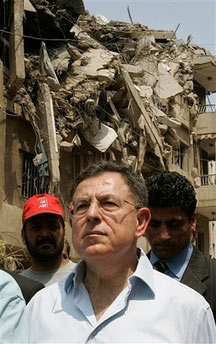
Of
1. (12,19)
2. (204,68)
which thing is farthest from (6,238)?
(204,68)

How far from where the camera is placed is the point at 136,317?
2178 millimetres

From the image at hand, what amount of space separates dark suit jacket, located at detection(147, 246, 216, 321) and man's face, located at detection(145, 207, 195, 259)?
11 centimetres

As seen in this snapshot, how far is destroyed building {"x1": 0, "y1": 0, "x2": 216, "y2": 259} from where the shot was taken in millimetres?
12852

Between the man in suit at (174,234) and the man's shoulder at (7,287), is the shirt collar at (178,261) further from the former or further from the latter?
the man's shoulder at (7,287)

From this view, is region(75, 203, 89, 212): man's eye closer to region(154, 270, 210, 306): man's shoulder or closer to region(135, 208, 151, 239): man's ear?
region(135, 208, 151, 239): man's ear

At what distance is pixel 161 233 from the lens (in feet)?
10.3

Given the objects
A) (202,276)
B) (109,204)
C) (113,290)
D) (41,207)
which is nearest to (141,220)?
(109,204)

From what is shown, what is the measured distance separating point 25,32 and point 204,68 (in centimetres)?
1495

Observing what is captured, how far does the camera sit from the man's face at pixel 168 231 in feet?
10.3

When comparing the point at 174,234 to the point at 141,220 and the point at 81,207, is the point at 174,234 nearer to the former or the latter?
the point at 141,220

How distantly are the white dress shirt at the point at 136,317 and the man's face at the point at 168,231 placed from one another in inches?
30.0

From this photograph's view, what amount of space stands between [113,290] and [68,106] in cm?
1228

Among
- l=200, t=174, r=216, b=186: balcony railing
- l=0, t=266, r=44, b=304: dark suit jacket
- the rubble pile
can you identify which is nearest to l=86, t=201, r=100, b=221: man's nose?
l=0, t=266, r=44, b=304: dark suit jacket

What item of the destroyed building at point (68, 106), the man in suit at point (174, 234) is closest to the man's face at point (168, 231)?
the man in suit at point (174, 234)
